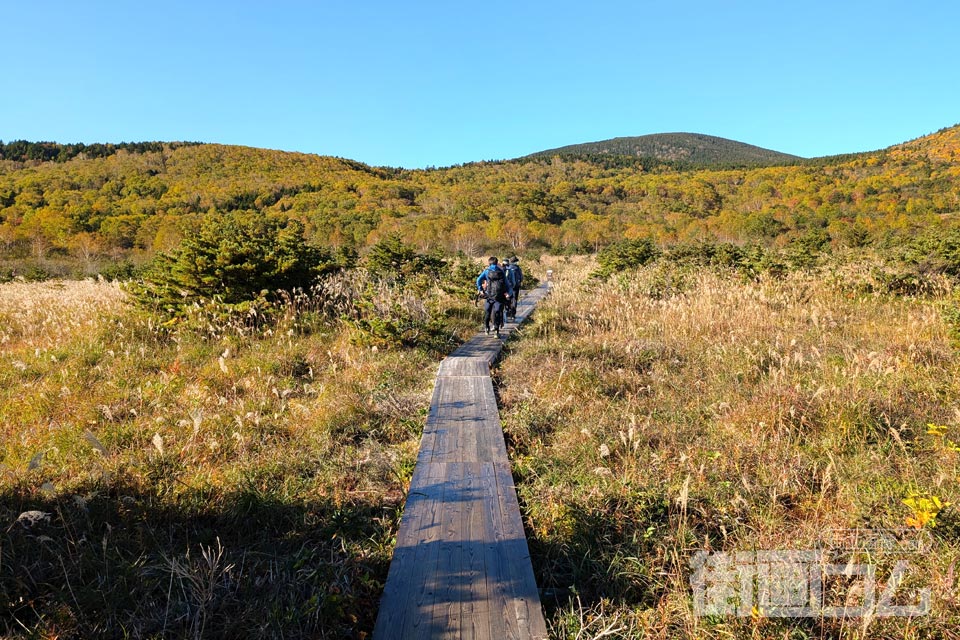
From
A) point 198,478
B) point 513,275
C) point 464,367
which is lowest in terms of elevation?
point 198,478

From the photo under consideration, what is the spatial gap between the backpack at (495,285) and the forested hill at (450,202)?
75.8 ft

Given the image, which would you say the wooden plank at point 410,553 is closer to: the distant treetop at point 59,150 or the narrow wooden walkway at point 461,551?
the narrow wooden walkway at point 461,551

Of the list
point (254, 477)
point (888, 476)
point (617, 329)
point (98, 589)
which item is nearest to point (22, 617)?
point (98, 589)

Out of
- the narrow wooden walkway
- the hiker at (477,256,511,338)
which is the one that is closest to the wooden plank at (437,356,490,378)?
the narrow wooden walkway

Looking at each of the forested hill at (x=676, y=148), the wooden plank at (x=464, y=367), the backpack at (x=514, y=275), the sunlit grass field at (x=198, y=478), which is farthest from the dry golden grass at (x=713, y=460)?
the forested hill at (x=676, y=148)

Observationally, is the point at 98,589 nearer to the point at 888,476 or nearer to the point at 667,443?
the point at 667,443

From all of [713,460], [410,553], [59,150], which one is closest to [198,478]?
[410,553]

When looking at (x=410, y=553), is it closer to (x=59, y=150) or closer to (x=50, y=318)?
(x=50, y=318)

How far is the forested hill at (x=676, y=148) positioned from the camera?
15838 cm

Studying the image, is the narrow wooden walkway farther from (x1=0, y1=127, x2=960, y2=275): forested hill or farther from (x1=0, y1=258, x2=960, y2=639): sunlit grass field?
(x1=0, y1=127, x2=960, y2=275): forested hill

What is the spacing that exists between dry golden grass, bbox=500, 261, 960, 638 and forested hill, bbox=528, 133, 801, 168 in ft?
537

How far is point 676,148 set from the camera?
171 metres

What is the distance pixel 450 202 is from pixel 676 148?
Result: 13354 centimetres

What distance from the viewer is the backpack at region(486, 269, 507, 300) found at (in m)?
8.39
